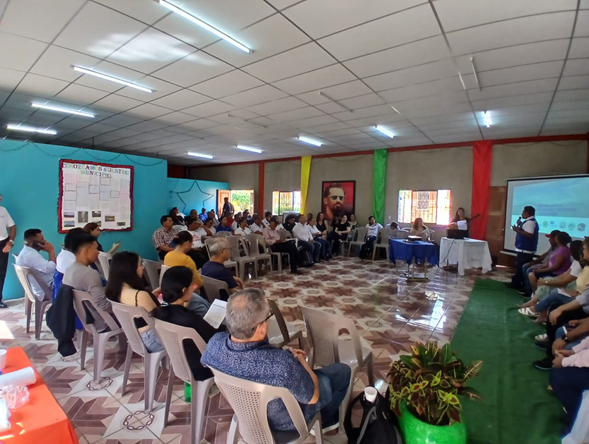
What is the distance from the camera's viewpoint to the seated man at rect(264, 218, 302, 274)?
673cm

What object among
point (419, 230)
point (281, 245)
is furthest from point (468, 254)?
point (281, 245)

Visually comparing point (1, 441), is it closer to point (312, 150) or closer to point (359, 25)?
point (359, 25)

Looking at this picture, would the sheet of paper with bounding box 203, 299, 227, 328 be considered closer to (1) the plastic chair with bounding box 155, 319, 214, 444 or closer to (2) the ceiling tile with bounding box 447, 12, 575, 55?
(1) the plastic chair with bounding box 155, 319, 214, 444

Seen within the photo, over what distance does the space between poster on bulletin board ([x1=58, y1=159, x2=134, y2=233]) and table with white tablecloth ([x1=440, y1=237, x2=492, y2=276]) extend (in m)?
6.61

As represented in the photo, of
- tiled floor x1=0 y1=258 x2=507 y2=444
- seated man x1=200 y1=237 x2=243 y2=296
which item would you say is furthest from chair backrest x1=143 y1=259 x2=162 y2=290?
seated man x1=200 y1=237 x2=243 y2=296

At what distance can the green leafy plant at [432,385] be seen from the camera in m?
1.49

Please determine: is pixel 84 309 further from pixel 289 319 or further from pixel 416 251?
pixel 416 251

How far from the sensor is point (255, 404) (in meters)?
1.33

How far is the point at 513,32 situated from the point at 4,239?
21.6ft

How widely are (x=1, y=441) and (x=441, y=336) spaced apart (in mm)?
3682

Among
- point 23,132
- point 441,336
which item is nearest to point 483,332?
point 441,336

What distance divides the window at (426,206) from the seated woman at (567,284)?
4293 mm

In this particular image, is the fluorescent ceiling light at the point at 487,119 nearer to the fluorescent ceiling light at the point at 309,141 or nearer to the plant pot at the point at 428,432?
the fluorescent ceiling light at the point at 309,141

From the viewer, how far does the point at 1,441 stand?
1.07m
